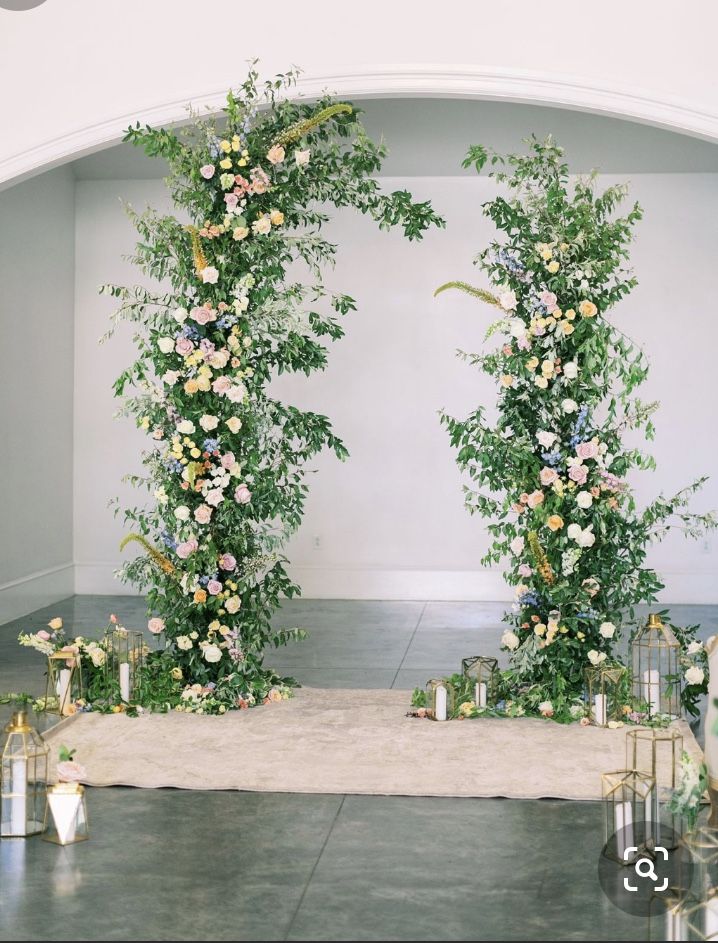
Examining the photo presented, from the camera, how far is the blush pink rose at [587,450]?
549cm

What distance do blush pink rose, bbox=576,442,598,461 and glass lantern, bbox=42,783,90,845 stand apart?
2.74m

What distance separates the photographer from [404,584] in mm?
9648

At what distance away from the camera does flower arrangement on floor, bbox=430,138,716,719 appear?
549cm

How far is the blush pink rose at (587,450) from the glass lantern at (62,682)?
254 cm

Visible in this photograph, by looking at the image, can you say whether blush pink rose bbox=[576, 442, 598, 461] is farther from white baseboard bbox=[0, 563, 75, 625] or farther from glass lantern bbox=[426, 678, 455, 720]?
white baseboard bbox=[0, 563, 75, 625]

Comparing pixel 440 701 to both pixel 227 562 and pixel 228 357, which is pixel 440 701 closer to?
pixel 227 562

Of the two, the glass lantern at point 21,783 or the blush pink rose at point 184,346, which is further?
the blush pink rose at point 184,346

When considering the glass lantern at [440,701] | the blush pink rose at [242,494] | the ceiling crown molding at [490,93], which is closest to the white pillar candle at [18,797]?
the blush pink rose at [242,494]

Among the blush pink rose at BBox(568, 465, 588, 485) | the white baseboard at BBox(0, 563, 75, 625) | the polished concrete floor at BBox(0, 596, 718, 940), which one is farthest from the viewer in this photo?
the white baseboard at BBox(0, 563, 75, 625)

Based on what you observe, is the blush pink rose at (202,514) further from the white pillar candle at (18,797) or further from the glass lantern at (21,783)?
the white pillar candle at (18,797)

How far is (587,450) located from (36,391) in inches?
198

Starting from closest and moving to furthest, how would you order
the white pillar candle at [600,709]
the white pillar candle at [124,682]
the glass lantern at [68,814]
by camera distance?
1. the glass lantern at [68,814]
2. the white pillar candle at [600,709]
3. the white pillar candle at [124,682]

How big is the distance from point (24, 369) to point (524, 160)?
15.2 feet

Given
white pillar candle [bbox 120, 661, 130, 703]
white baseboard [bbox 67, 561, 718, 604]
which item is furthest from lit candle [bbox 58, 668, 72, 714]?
white baseboard [bbox 67, 561, 718, 604]
